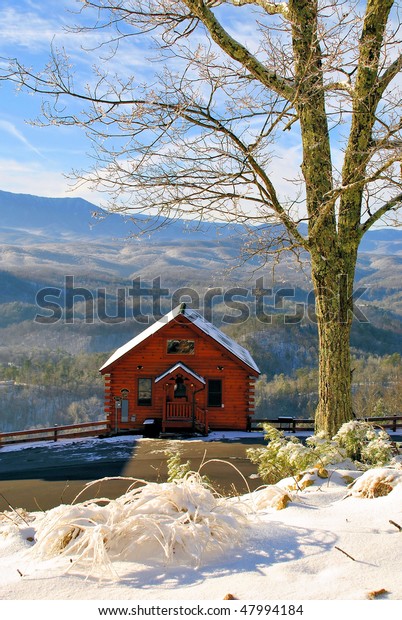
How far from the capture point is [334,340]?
27.9 ft

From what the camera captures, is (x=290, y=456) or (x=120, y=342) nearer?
(x=290, y=456)

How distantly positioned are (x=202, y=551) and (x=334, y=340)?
5.48 m

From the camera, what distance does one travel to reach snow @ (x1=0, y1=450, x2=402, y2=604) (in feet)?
9.91

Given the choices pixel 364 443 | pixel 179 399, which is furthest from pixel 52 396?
pixel 364 443

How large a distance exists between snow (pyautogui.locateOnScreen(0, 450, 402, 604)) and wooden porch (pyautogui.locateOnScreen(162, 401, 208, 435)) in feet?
67.8

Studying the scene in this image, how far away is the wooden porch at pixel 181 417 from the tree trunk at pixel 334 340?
16563 millimetres

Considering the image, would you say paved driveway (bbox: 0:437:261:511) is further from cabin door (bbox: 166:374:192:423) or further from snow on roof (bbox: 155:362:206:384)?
snow on roof (bbox: 155:362:206:384)

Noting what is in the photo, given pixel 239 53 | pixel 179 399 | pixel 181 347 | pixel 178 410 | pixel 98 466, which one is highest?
pixel 239 53

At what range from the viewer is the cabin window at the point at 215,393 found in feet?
86.5

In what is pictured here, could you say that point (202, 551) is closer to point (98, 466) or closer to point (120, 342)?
point (98, 466)

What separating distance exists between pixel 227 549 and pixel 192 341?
22.8m

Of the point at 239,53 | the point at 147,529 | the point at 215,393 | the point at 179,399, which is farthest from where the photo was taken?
the point at 215,393
